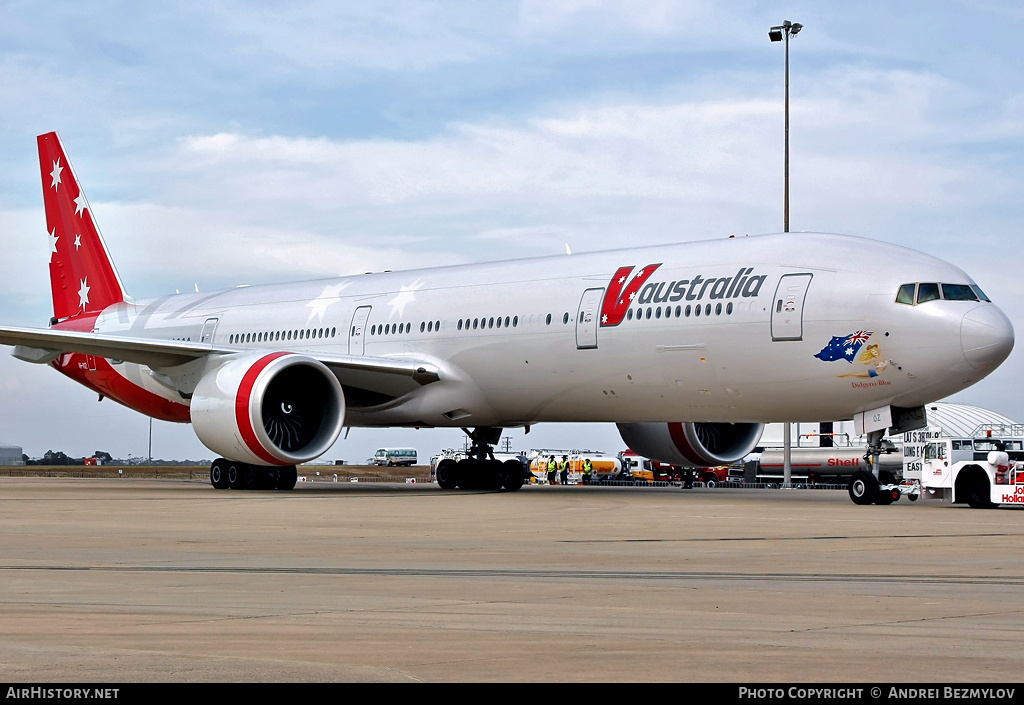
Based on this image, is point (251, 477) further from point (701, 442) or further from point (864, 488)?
point (864, 488)

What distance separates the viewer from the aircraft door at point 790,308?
19.2m

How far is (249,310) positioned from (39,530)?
16518 mm

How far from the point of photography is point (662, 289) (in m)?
21.0

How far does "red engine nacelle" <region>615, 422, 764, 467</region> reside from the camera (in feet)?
84.7

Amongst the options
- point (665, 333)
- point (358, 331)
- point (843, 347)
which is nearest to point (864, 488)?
point (843, 347)

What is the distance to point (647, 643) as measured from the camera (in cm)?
562

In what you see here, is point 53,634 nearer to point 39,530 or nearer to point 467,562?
point 467,562

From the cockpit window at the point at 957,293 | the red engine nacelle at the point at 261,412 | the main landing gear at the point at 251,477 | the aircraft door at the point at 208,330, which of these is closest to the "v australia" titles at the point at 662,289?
the cockpit window at the point at 957,293

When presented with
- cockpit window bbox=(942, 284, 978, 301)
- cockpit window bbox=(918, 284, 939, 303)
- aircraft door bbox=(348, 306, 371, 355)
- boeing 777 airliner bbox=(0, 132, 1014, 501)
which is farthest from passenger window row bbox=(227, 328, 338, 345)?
cockpit window bbox=(942, 284, 978, 301)

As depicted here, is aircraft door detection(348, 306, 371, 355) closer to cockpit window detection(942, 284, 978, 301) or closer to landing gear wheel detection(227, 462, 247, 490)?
landing gear wheel detection(227, 462, 247, 490)

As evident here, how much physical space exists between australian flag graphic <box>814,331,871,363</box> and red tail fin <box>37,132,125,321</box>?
64.3ft

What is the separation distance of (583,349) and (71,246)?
1675cm

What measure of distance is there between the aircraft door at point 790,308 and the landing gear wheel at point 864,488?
228 centimetres
